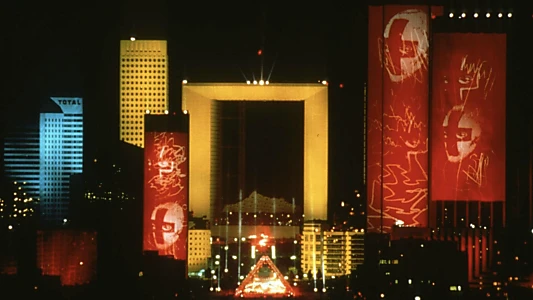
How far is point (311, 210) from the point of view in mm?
15703

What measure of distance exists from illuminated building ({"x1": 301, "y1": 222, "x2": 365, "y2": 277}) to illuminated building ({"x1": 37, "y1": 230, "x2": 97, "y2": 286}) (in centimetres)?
270

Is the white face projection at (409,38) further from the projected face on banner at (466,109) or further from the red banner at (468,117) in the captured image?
the projected face on banner at (466,109)

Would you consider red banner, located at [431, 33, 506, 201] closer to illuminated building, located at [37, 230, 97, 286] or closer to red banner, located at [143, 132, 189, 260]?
red banner, located at [143, 132, 189, 260]

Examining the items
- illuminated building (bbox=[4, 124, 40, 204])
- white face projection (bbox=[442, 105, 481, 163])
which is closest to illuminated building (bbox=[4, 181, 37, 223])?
illuminated building (bbox=[4, 124, 40, 204])

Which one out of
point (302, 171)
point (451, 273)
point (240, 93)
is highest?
point (240, 93)

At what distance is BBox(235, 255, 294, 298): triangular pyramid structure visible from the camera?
1375 centimetres

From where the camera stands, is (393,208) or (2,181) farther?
(2,181)

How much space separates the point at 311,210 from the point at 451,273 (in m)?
2.69

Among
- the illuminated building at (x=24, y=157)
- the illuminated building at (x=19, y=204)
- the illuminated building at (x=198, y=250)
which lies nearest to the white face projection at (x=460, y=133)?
the illuminated building at (x=198, y=250)

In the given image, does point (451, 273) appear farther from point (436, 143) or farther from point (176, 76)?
point (176, 76)

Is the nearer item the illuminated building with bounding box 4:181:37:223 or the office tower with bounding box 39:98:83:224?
the illuminated building with bounding box 4:181:37:223

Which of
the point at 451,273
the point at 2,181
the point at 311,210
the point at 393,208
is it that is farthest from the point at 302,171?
the point at 2,181

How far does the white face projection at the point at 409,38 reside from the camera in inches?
576

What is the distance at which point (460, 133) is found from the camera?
14.6 metres
